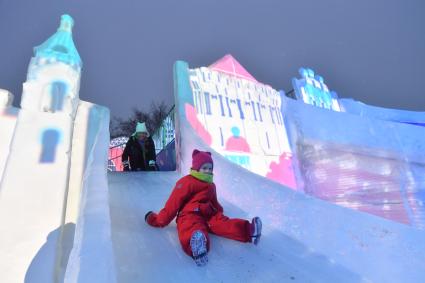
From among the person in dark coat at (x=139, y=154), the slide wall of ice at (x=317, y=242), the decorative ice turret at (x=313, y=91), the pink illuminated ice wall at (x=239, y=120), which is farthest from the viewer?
the decorative ice turret at (x=313, y=91)

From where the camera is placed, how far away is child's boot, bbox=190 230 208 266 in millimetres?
1702

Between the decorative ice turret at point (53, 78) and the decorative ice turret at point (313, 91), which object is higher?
the decorative ice turret at point (313, 91)

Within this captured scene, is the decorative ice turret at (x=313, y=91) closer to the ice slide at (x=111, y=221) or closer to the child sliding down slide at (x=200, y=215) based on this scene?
the ice slide at (x=111, y=221)

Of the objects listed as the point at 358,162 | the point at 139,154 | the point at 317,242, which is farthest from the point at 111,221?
the point at 358,162

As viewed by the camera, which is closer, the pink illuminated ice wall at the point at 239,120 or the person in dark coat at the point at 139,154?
the person in dark coat at the point at 139,154

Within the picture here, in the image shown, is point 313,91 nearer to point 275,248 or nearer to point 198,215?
point 275,248

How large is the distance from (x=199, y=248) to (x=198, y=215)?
0.31 m

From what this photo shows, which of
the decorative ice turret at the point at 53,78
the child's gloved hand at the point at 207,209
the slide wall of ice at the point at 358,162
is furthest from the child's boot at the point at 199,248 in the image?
the slide wall of ice at the point at 358,162

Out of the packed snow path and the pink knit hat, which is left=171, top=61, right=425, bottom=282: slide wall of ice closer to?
the packed snow path

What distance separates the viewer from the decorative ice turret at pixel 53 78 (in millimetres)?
2791

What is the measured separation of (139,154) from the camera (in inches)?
187

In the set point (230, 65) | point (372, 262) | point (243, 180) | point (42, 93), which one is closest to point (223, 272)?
point (372, 262)

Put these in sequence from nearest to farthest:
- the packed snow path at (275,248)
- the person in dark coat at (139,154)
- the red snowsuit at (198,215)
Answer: the packed snow path at (275,248) < the red snowsuit at (198,215) < the person in dark coat at (139,154)

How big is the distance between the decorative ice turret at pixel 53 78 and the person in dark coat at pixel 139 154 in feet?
5.57
